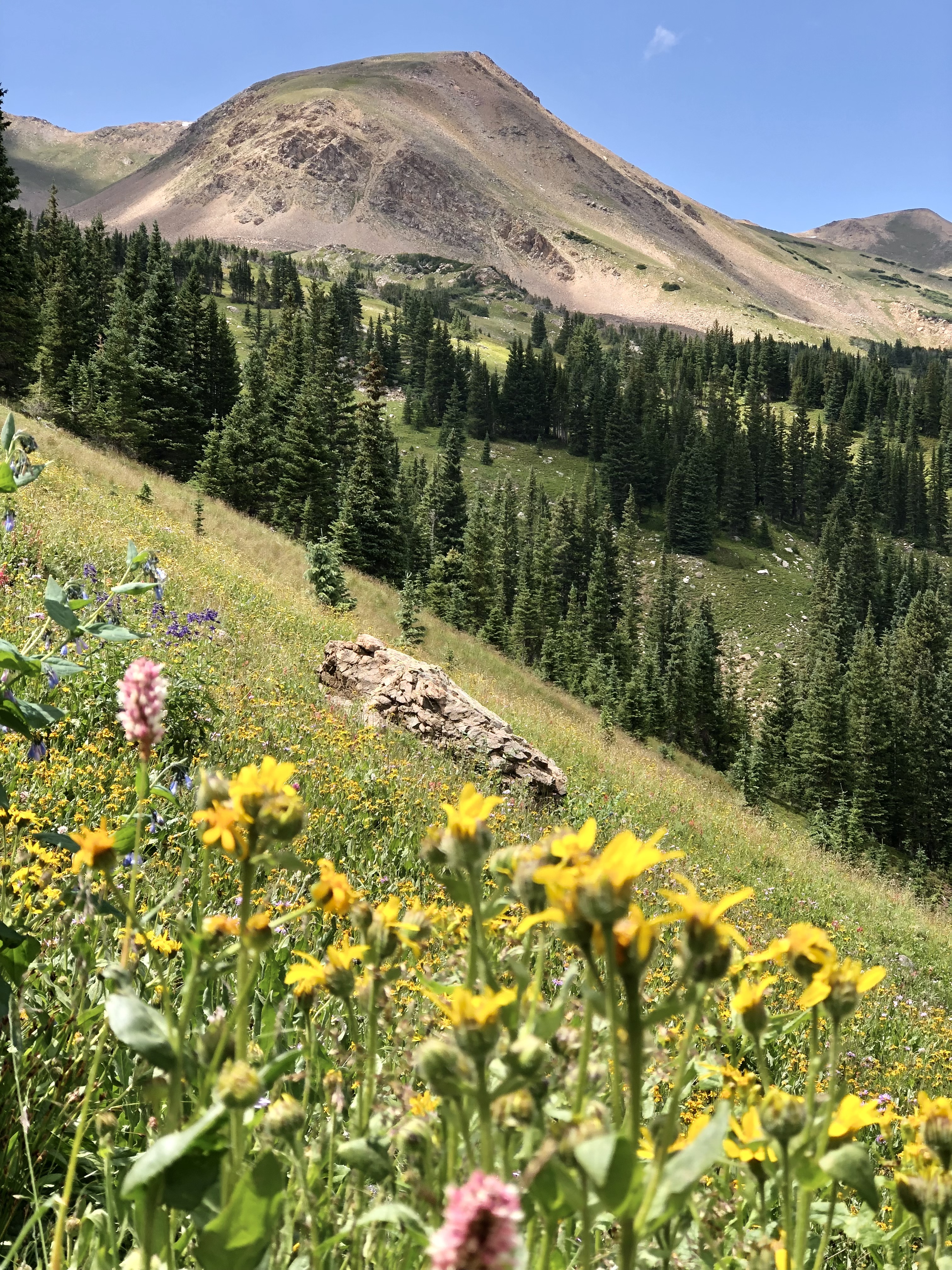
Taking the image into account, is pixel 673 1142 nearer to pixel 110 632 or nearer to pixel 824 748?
pixel 110 632

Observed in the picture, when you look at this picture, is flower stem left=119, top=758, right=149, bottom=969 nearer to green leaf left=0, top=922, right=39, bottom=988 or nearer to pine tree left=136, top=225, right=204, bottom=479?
green leaf left=0, top=922, right=39, bottom=988

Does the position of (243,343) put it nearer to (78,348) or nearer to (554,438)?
(554,438)

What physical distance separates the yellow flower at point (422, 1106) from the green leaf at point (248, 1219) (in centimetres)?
34

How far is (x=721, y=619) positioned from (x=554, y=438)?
4311 cm

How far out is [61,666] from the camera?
154cm

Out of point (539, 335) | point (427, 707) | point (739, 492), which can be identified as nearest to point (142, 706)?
point (427, 707)

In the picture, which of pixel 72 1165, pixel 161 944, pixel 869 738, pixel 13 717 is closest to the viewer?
pixel 72 1165

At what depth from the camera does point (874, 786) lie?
52500 millimetres

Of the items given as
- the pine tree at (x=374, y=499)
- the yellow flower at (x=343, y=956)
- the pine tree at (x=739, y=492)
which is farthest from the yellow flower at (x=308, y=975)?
the pine tree at (x=739, y=492)

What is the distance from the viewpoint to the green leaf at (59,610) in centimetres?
152

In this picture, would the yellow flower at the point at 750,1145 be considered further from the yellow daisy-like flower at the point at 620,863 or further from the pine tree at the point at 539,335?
the pine tree at the point at 539,335

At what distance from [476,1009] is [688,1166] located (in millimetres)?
220

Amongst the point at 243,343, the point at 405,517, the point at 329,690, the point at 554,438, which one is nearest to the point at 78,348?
the point at 405,517

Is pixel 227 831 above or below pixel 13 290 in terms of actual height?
below
